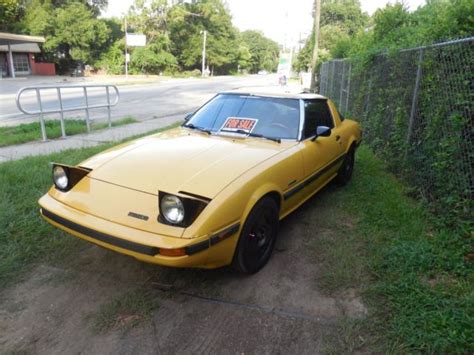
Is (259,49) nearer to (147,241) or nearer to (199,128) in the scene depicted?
(199,128)

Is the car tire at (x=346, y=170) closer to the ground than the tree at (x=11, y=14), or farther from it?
closer to the ground

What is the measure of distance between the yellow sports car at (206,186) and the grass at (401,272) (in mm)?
611

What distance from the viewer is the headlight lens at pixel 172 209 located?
2574mm

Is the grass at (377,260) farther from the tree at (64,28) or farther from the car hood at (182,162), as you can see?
the tree at (64,28)

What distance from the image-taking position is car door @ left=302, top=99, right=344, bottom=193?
4.02 metres

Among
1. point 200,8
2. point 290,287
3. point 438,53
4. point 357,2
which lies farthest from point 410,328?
point 357,2

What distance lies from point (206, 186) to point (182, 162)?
0.49m

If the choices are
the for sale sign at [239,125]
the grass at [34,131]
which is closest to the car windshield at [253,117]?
the for sale sign at [239,125]

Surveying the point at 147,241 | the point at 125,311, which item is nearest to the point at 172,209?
the point at 147,241

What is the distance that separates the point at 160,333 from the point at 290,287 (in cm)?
110

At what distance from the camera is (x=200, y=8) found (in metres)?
60.4

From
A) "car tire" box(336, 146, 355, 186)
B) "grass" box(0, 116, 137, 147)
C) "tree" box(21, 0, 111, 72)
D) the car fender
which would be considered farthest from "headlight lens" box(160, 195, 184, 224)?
"tree" box(21, 0, 111, 72)

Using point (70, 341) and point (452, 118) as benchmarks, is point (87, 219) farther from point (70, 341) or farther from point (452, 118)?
point (452, 118)

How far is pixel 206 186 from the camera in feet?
9.16
